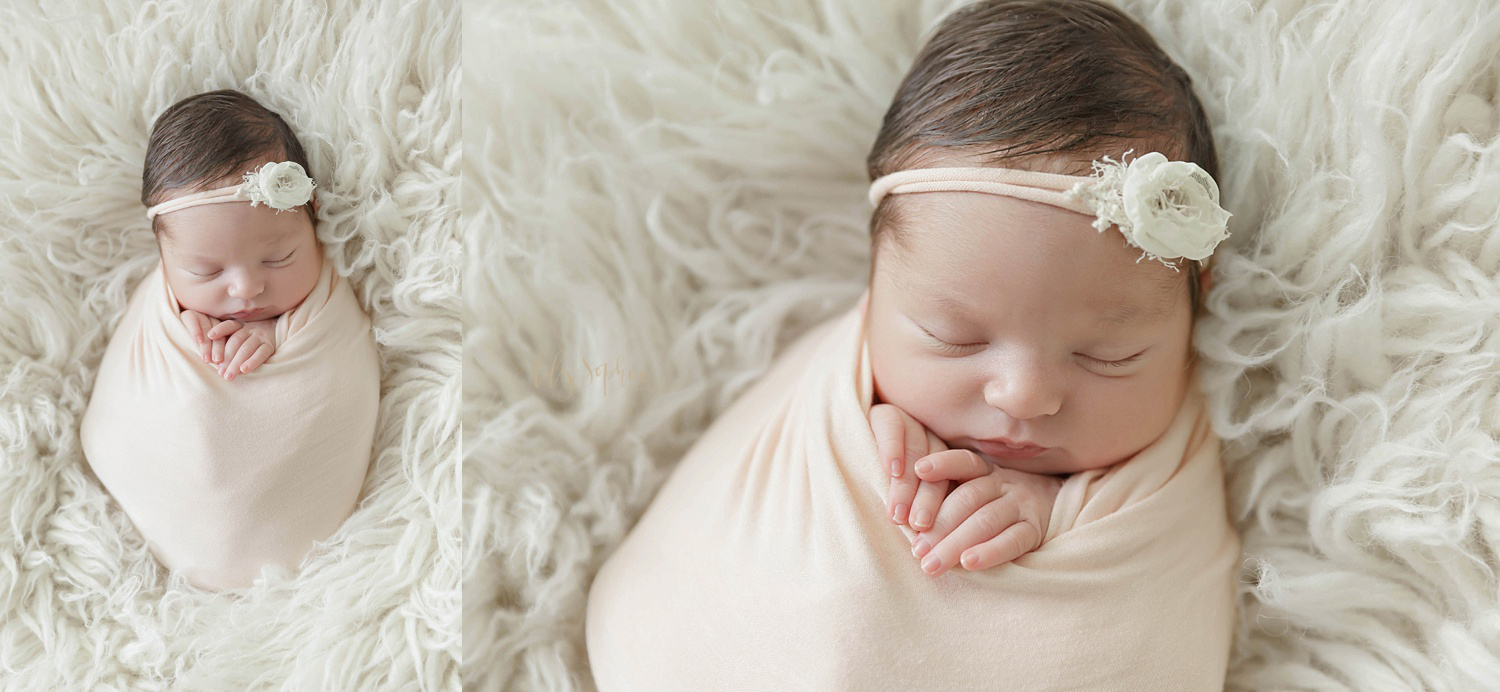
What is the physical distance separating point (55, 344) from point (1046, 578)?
0.84m

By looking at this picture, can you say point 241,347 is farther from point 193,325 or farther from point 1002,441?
point 1002,441

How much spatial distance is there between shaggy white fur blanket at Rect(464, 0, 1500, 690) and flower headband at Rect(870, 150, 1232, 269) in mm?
152

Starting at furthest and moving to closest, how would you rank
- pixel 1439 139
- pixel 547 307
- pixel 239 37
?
pixel 547 307 < pixel 1439 139 < pixel 239 37

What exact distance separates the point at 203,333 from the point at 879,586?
22.6 inches

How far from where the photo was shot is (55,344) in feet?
2.66

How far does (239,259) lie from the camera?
2.45ft

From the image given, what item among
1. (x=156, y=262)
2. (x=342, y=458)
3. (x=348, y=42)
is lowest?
(x=342, y=458)

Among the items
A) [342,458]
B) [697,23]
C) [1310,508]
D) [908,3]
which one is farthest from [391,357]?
[1310,508]

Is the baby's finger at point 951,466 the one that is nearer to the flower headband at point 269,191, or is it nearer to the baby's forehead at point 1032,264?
the baby's forehead at point 1032,264

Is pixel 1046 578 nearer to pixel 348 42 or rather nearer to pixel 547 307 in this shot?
pixel 547 307

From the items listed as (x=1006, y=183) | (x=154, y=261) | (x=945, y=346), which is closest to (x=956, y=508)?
(x=945, y=346)

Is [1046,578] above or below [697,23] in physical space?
below

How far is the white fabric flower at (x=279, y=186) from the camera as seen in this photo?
2.43 feet

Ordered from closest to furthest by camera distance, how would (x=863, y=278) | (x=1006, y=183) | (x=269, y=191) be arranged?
1. (x=269, y=191)
2. (x=1006, y=183)
3. (x=863, y=278)
